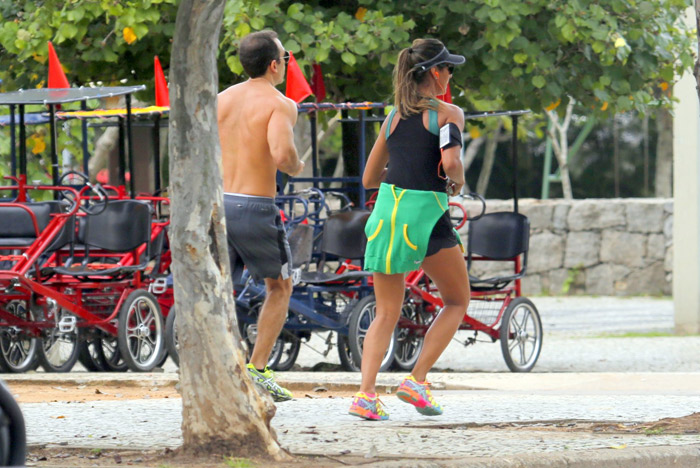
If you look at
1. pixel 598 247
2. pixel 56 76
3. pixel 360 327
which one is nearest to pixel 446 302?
pixel 360 327

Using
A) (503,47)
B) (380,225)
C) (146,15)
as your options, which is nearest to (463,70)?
(503,47)

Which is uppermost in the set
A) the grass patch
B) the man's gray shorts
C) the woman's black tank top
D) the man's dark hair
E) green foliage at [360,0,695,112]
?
green foliage at [360,0,695,112]

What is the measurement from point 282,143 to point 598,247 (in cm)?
Result: 1473

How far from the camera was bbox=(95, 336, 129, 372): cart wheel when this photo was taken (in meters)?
11.1

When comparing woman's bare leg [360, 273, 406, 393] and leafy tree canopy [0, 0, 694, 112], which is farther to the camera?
leafy tree canopy [0, 0, 694, 112]

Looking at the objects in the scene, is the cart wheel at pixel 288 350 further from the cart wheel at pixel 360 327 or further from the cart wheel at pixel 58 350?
the cart wheel at pixel 58 350

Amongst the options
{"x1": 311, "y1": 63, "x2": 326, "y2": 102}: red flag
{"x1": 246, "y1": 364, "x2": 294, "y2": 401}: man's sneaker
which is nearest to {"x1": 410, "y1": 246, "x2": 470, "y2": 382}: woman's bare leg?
{"x1": 246, "y1": 364, "x2": 294, "y2": 401}: man's sneaker

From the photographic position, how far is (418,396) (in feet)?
22.0

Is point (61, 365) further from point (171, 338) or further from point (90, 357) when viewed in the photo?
point (171, 338)

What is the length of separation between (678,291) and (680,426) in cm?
912

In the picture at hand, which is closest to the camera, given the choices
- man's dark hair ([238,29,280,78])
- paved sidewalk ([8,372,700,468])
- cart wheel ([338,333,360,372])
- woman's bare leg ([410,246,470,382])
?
paved sidewalk ([8,372,700,468])

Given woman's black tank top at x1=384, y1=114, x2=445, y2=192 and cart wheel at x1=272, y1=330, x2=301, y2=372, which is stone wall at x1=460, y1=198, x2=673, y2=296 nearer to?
cart wheel at x1=272, y1=330, x2=301, y2=372

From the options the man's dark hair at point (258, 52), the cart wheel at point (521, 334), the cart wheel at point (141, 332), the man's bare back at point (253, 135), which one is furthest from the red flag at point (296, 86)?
the man's bare back at point (253, 135)

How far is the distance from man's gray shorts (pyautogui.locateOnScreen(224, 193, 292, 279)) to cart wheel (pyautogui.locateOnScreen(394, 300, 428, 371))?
354 centimetres
